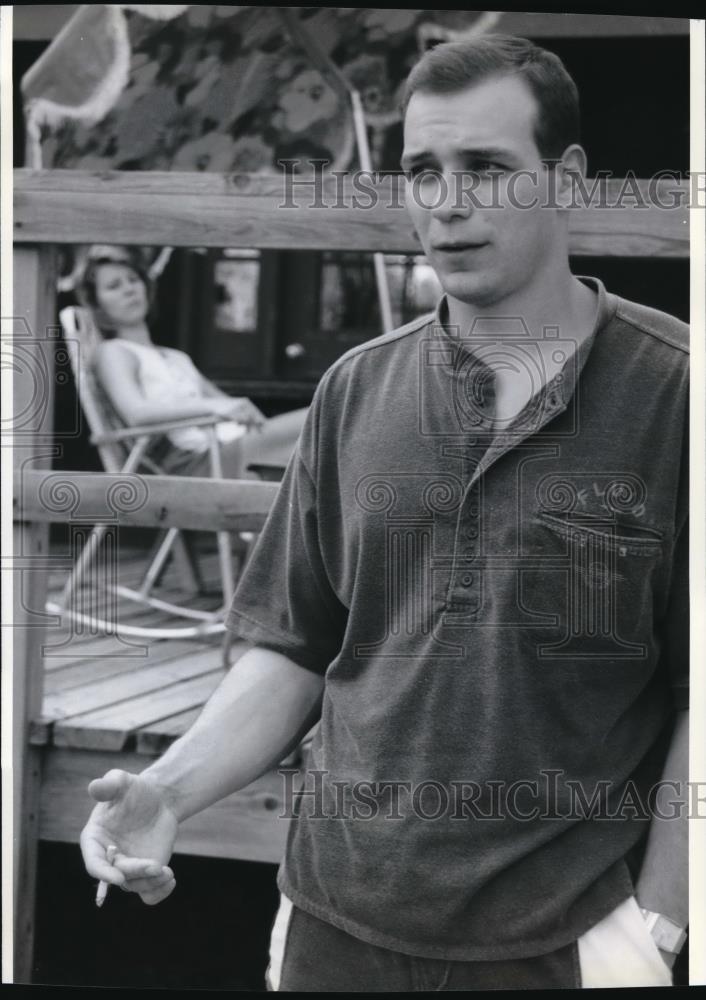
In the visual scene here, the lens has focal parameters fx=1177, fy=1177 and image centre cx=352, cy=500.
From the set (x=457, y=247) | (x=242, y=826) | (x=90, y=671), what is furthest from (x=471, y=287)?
(x=90, y=671)

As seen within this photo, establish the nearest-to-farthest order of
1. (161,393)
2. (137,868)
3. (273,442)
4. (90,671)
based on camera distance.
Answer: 1. (137,868)
2. (90,671)
3. (273,442)
4. (161,393)

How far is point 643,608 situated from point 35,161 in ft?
6.87

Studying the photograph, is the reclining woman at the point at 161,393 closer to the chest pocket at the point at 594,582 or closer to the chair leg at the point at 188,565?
the chair leg at the point at 188,565

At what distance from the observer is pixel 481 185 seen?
5.06 ft

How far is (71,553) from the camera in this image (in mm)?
2320

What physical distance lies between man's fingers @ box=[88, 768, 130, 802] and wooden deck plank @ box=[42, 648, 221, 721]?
93cm

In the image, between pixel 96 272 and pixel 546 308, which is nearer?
pixel 546 308

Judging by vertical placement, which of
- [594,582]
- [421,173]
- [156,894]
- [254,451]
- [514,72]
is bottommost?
[156,894]

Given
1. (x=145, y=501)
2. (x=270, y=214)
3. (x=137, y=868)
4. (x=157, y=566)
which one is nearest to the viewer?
(x=137, y=868)

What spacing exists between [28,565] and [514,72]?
129 centimetres

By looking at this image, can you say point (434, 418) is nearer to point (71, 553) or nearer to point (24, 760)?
point (71, 553)

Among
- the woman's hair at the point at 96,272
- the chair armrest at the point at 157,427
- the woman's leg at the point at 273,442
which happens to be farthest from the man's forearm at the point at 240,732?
the woman's hair at the point at 96,272

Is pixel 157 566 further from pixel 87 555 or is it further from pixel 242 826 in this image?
pixel 242 826
